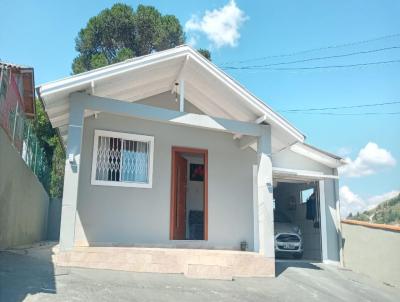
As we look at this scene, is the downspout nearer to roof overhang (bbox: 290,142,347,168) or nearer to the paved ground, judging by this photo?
roof overhang (bbox: 290,142,347,168)

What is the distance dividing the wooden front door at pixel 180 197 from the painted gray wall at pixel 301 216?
4157 millimetres

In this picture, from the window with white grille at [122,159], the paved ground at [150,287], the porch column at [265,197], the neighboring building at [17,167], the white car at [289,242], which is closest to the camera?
the paved ground at [150,287]

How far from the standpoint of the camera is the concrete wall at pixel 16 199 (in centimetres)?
760

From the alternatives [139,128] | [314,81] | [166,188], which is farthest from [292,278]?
[314,81]

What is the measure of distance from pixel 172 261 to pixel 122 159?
9.63ft

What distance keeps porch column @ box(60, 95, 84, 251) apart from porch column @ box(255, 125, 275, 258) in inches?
160

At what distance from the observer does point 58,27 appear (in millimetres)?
12078

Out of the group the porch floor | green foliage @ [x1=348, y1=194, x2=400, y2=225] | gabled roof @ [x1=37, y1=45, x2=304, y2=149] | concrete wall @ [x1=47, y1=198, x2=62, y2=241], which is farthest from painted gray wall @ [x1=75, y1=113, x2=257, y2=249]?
green foliage @ [x1=348, y1=194, x2=400, y2=225]

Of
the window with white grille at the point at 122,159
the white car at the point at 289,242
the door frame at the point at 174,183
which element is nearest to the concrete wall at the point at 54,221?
the window with white grille at the point at 122,159

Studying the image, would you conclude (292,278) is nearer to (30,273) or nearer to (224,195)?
(224,195)

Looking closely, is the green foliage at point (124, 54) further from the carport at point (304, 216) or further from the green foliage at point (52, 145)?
the carport at point (304, 216)

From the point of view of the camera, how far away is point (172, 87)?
10.6 metres

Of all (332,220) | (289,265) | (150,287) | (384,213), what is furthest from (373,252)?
(384,213)

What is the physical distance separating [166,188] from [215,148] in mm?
1762
